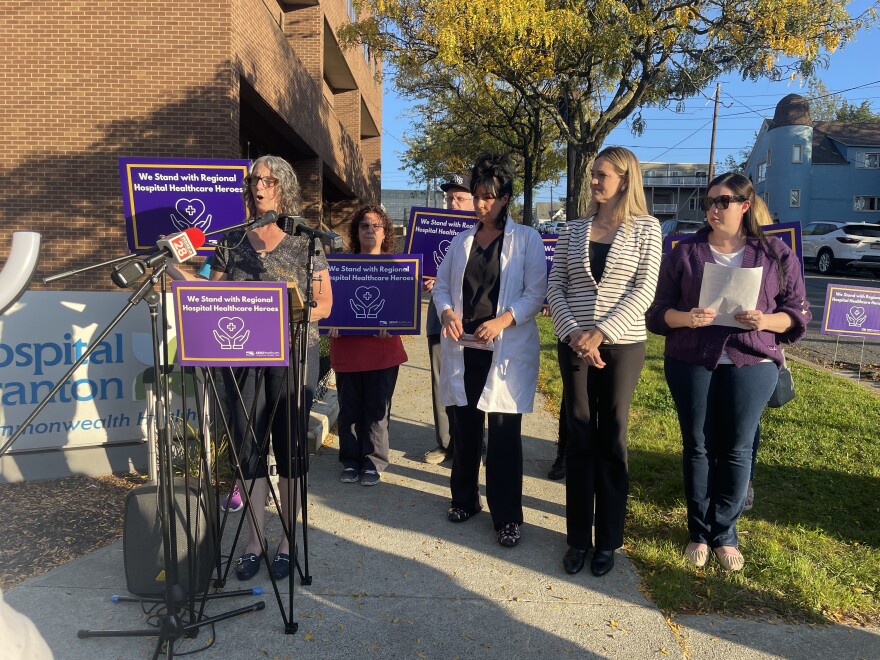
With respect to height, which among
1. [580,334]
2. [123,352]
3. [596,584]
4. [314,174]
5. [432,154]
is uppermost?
[432,154]

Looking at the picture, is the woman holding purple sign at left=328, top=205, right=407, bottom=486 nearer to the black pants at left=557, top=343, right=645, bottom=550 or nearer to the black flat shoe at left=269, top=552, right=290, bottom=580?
the black flat shoe at left=269, top=552, right=290, bottom=580

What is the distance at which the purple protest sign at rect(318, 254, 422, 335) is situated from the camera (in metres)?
5.27

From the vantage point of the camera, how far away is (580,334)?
3746 mm

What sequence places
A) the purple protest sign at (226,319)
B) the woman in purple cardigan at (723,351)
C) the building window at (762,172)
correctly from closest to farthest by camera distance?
the purple protest sign at (226,319)
the woman in purple cardigan at (723,351)
the building window at (762,172)

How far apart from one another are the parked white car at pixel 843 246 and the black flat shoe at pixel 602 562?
23361 millimetres

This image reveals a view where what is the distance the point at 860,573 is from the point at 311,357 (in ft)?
10.3

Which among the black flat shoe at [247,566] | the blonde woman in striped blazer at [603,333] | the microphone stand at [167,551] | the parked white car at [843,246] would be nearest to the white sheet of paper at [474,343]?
the blonde woman in striped blazer at [603,333]

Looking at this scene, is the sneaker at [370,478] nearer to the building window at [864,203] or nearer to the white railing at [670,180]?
the building window at [864,203]

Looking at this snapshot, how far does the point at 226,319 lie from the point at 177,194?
2441 mm

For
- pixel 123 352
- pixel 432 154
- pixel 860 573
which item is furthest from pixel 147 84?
pixel 432 154

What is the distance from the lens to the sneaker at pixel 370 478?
5086 mm

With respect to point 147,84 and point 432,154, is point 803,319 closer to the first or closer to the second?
point 147,84

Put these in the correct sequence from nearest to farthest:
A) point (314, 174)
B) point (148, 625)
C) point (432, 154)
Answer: point (148, 625), point (314, 174), point (432, 154)

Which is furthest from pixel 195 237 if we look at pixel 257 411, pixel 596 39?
pixel 596 39
